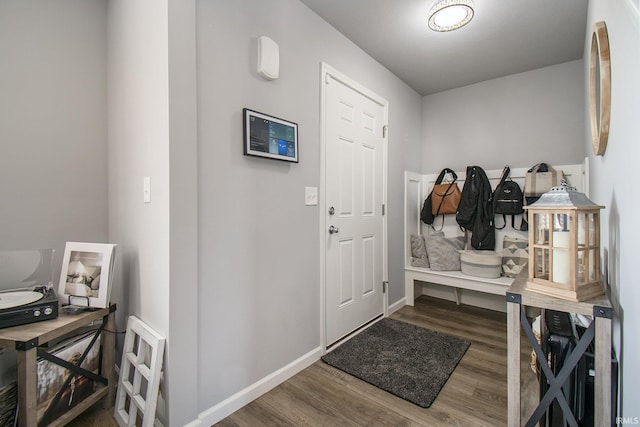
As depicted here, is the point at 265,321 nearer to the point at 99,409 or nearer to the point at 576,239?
the point at 99,409

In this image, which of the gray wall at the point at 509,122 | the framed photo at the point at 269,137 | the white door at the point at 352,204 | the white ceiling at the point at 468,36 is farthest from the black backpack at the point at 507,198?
the framed photo at the point at 269,137

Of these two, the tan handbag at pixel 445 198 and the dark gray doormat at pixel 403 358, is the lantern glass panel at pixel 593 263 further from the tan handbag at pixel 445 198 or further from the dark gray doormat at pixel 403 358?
the tan handbag at pixel 445 198

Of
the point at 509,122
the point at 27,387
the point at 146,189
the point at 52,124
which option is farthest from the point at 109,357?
the point at 509,122

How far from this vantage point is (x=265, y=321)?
5.35ft

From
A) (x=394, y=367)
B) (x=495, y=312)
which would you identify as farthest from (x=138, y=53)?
(x=495, y=312)

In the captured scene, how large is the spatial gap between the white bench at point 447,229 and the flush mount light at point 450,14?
1479mm

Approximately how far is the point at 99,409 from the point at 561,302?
7.33 feet

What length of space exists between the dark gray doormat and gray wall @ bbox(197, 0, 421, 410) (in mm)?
324

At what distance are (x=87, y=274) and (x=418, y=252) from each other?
2862mm

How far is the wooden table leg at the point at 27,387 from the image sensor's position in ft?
3.57

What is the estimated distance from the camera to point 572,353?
0.94m

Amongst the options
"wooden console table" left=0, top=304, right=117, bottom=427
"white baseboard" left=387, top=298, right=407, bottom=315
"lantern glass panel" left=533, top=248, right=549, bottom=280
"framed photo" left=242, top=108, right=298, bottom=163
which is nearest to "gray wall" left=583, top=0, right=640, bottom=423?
"lantern glass panel" left=533, top=248, right=549, bottom=280

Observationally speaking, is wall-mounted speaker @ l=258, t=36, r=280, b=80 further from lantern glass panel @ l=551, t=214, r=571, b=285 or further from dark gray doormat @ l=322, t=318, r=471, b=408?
dark gray doormat @ l=322, t=318, r=471, b=408

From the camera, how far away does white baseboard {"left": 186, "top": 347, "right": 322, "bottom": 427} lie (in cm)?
135
